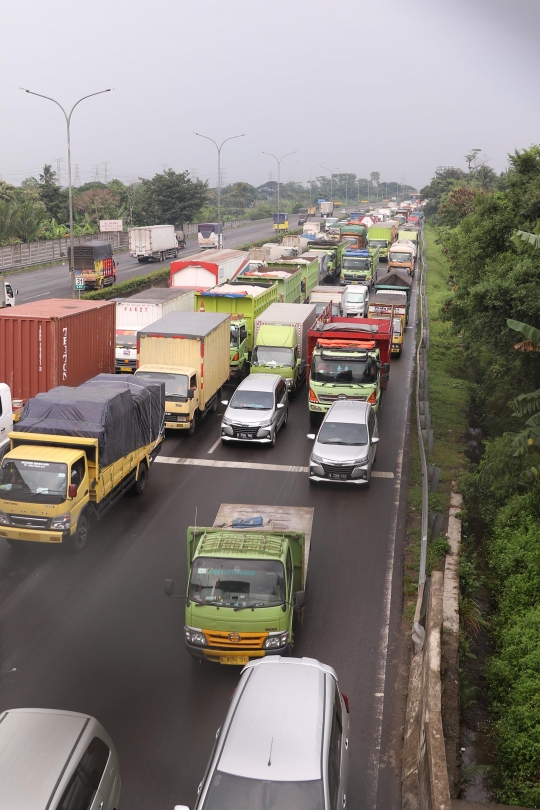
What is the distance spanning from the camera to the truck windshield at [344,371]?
22.9m

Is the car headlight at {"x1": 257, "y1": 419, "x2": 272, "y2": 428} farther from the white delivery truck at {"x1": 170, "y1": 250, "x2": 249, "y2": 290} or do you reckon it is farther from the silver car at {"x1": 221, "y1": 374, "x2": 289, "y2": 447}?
the white delivery truck at {"x1": 170, "y1": 250, "x2": 249, "y2": 290}

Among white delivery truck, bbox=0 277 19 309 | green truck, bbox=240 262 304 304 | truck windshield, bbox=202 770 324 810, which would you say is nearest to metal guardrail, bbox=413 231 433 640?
truck windshield, bbox=202 770 324 810

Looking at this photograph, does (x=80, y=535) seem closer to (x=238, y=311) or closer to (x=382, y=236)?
(x=238, y=311)

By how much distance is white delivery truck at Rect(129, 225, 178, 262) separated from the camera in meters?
62.5

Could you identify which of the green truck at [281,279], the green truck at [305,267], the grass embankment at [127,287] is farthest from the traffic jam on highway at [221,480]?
the grass embankment at [127,287]

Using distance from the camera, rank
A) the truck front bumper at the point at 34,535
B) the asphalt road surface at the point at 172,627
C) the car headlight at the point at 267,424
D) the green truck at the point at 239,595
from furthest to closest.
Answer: the car headlight at the point at 267,424 → the truck front bumper at the point at 34,535 → the green truck at the point at 239,595 → the asphalt road surface at the point at 172,627

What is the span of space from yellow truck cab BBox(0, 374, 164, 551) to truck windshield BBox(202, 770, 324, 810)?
7562 millimetres

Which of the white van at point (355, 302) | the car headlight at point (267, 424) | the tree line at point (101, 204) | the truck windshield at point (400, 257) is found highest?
the tree line at point (101, 204)

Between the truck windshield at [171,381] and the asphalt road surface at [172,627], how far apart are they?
2.87 metres

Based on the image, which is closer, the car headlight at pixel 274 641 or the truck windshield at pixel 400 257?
the car headlight at pixel 274 641

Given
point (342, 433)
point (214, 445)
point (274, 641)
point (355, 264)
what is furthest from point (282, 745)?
point (355, 264)

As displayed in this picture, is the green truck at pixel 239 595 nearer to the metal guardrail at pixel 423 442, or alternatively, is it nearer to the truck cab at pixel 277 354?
the metal guardrail at pixel 423 442

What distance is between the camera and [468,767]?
1042cm

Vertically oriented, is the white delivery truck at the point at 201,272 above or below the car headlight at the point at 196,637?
above
